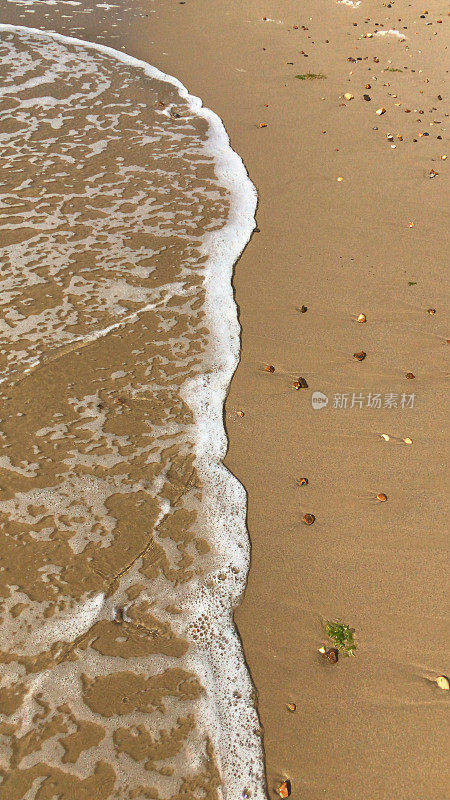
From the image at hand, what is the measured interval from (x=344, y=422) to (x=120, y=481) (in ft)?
4.95

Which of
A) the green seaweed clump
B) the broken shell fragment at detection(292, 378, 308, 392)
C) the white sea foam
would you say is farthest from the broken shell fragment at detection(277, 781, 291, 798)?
the white sea foam

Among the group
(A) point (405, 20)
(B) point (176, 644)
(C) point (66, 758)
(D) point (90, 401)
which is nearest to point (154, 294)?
(D) point (90, 401)

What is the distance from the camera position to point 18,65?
8367mm

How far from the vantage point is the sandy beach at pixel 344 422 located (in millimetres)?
2689

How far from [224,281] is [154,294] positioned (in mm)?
605

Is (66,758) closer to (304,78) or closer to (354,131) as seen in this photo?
(354,131)

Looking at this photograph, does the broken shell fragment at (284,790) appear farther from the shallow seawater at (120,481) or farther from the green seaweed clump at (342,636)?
the green seaweed clump at (342,636)

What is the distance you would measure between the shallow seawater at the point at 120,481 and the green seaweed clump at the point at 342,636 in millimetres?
472
